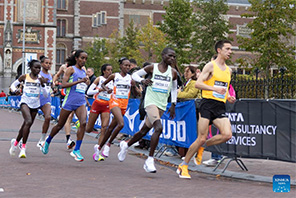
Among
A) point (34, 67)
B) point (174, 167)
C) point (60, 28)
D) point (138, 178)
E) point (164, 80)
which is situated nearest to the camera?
point (138, 178)

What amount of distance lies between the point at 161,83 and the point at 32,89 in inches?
127

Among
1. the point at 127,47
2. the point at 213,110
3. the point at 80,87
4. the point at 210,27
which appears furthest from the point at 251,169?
the point at 127,47

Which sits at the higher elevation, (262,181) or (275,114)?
(275,114)

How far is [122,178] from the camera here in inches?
341

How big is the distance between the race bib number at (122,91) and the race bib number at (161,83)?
1680 mm

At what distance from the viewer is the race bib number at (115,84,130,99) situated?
10.9 meters

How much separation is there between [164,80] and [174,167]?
2004 mm

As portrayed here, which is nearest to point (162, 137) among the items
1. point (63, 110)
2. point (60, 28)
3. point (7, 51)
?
point (63, 110)

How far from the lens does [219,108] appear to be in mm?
8797

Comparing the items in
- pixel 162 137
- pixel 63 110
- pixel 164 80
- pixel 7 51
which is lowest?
pixel 7 51

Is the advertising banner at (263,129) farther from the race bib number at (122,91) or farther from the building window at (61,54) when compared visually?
the building window at (61,54)

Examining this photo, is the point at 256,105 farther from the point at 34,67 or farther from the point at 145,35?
the point at 145,35

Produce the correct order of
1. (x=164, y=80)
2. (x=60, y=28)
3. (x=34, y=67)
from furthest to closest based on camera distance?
(x=60, y=28) < (x=34, y=67) < (x=164, y=80)

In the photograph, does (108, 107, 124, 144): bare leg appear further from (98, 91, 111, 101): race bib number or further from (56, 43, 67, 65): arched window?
(56, 43, 67, 65): arched window
